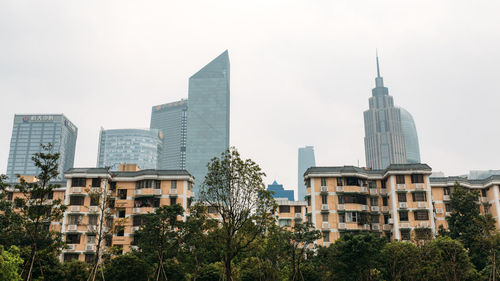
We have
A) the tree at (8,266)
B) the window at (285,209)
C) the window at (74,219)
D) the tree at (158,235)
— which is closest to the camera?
the tree at (8,266)

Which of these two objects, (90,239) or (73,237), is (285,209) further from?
(73,237)

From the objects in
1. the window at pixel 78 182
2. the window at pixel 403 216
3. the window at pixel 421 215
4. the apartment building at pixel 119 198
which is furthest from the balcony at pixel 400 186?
the window at pixel 78 182

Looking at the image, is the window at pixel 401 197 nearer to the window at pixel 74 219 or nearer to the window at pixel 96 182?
the window at pixel 96 182

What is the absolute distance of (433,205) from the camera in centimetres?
6712

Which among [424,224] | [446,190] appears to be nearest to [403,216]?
[424,224]

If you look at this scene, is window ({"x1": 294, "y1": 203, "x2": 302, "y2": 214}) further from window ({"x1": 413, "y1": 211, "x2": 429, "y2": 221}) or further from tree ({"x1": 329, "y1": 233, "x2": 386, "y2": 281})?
tree ({"x1": 329, "y1": 233, "x2": 386, "y2": 281})

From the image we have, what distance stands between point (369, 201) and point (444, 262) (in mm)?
24173

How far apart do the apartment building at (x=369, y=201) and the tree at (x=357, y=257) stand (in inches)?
756

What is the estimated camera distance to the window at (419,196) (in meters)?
61.6

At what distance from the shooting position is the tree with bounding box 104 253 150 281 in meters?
41.8

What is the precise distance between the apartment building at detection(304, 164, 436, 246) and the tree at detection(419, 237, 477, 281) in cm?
1828

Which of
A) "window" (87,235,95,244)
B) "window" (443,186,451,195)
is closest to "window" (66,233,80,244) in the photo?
"window" (87,235,95,244)

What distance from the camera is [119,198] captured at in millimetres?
63188

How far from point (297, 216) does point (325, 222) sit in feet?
62.0
